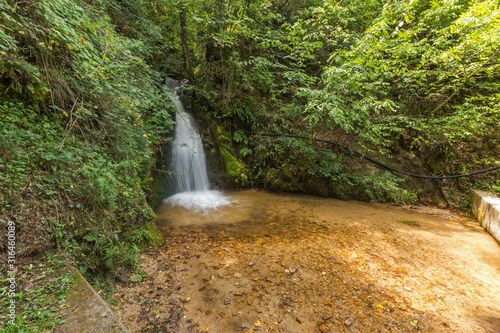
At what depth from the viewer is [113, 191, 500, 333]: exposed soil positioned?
2.00 metres

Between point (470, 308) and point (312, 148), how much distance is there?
16.9 feet

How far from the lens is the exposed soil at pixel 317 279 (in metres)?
2.00

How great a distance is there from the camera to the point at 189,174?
661 cm

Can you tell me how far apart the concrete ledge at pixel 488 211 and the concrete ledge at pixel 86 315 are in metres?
6.50

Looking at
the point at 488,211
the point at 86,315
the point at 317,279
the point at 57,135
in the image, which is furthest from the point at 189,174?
the point at 488,211

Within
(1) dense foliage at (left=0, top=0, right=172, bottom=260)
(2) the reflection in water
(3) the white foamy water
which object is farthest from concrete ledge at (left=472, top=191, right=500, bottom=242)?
(1) dense foliage at (left=0, top=0, right=172, bottom=260)

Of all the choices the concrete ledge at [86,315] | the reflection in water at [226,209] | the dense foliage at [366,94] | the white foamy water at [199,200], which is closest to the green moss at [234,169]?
the dense foliage at [366,94]

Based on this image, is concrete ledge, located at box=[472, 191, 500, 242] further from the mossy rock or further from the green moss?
the mossy rock

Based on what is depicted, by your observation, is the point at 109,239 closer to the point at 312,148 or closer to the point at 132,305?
the point at 132,305

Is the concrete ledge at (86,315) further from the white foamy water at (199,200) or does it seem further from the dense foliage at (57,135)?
the white foamy water at (199,200)

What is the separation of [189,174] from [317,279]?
5.23 meters

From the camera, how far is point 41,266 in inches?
62.4

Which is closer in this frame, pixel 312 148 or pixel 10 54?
pixel 10 54

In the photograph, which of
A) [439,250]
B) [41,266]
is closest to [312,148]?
[439,250]
